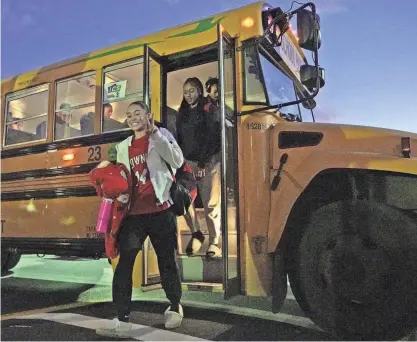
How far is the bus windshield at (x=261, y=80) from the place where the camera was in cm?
312

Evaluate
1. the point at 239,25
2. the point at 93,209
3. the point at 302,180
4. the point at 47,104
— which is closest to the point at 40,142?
the point at 47,104

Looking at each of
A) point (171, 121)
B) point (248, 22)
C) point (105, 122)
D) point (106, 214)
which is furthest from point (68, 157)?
point (248, 22)

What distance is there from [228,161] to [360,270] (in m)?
1.14

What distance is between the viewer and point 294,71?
3.77 metres

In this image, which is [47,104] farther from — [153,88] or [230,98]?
[230,98]

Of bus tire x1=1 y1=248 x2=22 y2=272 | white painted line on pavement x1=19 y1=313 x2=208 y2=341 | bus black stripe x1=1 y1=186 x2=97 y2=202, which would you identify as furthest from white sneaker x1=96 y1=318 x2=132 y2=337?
bus tire x1=1 y1=248 x2=22 y2=272

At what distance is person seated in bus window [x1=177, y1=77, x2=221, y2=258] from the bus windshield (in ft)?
1.58

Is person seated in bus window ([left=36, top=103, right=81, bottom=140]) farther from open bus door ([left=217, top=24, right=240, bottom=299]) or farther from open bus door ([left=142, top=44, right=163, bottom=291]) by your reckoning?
open bus door ([left=217, top=24, right=240, bottom=299])

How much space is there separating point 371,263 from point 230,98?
4.94 ft

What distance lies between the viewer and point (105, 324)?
3.02 meters

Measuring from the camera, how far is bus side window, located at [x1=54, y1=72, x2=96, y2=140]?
3.83 meters

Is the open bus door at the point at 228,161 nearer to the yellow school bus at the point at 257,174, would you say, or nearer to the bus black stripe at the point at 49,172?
the yellow school bus at the point at 257,174

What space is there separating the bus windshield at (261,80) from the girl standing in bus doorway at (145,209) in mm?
817

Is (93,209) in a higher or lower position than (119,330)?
higher
